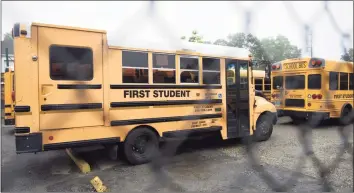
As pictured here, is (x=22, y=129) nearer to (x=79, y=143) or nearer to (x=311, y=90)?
(x=79, y=143)

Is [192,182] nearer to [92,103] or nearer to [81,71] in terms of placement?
[92,103]

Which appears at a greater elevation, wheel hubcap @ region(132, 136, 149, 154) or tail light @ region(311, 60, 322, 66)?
tail light @ region(311, 60, 322, 66)

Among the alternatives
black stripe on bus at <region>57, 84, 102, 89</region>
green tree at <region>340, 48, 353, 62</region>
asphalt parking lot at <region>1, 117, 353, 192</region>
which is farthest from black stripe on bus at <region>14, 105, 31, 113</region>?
green tree at <region>340, 48, 353, 62</region>

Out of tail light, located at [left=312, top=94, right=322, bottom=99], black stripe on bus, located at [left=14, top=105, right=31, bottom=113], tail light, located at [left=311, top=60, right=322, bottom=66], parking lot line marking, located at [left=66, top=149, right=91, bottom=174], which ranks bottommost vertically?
parking lot line marking, located at [left=66, top=149, right=91, bottom=174]

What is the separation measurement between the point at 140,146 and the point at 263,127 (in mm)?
2798

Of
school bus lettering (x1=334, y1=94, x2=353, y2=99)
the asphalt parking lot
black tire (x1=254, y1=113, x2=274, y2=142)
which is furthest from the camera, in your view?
school bus lettering (x1=334, y1=94, x2=353, y2=99)

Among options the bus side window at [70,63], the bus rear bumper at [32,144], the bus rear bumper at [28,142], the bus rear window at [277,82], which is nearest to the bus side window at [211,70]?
the bus side window at [70,63]

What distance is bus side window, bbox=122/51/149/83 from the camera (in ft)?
13.1

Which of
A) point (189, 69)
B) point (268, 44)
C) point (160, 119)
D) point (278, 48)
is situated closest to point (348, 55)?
point (278, 48)

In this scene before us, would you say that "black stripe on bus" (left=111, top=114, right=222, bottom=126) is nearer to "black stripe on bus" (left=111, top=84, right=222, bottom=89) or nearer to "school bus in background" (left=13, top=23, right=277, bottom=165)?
"school bus in background" (left=13, top=23, right=277, bottom=165)

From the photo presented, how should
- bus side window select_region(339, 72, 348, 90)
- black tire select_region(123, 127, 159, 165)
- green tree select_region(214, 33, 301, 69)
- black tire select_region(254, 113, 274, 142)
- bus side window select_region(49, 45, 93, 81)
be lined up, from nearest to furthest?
green tree select_region(214, 33, 301, 69) → bus side window select_region(49, 45, 93, 81) → black tire select_region(123, 127, 159, 165) → black tire select_region(254, 113, 274, 142) → bus side window select_region(339, 72, 348, 90)

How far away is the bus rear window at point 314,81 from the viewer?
681 cm

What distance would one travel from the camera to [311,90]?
278 inches

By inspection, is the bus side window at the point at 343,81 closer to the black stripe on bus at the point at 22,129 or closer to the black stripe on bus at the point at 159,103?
the black stripe on bus at the point at 159,103
